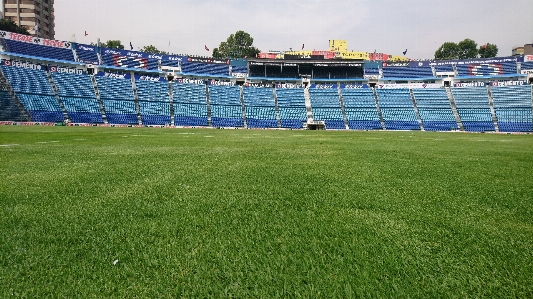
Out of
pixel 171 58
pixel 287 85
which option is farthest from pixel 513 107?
pixel 171 58

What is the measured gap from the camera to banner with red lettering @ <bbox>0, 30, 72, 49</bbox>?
38.1 meters

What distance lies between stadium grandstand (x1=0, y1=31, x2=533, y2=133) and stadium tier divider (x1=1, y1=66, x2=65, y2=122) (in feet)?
0.33

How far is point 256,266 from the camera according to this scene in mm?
1778

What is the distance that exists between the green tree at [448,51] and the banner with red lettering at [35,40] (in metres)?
85.6

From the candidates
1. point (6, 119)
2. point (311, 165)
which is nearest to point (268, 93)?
point (6, 119)

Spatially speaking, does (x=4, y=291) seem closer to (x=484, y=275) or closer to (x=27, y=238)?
(x=27, y=238)

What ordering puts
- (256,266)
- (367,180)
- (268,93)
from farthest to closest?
(268,93), (367,180), (256,266)

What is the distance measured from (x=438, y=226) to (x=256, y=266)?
5.53ft

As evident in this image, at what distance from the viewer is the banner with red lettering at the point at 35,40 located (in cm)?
3809

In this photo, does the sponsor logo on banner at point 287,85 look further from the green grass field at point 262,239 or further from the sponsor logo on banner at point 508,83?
the green grass field at point 262,239

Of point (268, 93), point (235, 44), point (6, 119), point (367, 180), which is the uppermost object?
point (235, 44)

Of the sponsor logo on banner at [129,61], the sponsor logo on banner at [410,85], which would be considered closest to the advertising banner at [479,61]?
the sponsor logo on banner at [410,85]

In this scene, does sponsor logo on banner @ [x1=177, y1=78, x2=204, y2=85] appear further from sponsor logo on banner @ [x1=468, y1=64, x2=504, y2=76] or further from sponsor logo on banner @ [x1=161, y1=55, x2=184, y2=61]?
sponsor logo on banner @ [x1=468, y1=64, x2=504, y2=76]

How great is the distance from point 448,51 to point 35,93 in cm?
9167
